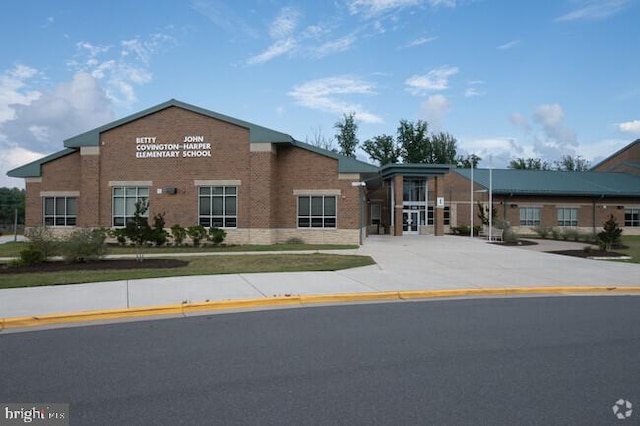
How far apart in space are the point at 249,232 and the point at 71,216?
11.7 meters

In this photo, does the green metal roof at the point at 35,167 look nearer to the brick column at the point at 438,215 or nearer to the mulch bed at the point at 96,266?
the mulch bed at the point at 96,266

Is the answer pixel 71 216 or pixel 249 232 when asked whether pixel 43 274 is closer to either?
pixel 249 232

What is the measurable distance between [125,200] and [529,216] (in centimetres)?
3421

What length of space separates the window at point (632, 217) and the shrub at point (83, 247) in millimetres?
46947

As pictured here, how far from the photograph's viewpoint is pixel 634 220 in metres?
47.4

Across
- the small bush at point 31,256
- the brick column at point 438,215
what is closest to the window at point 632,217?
the brick column at point 438,215

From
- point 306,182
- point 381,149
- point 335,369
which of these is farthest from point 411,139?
point 335,369

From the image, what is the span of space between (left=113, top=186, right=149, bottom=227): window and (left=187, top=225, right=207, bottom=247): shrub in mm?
3775

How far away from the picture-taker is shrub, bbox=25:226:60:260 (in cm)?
1666

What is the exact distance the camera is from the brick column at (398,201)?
125ft

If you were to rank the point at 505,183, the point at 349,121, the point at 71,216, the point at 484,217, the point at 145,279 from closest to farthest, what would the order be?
the point at 145,279
the point at 71,216
the point at 484,217
the point at 505,183
the point at 349,121

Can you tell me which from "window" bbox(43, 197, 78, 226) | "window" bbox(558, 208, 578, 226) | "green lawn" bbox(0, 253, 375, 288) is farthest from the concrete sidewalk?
"window" bbox(558, 208, 578, 226)

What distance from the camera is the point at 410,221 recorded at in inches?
1597

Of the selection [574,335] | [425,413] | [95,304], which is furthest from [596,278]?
[95,304]
